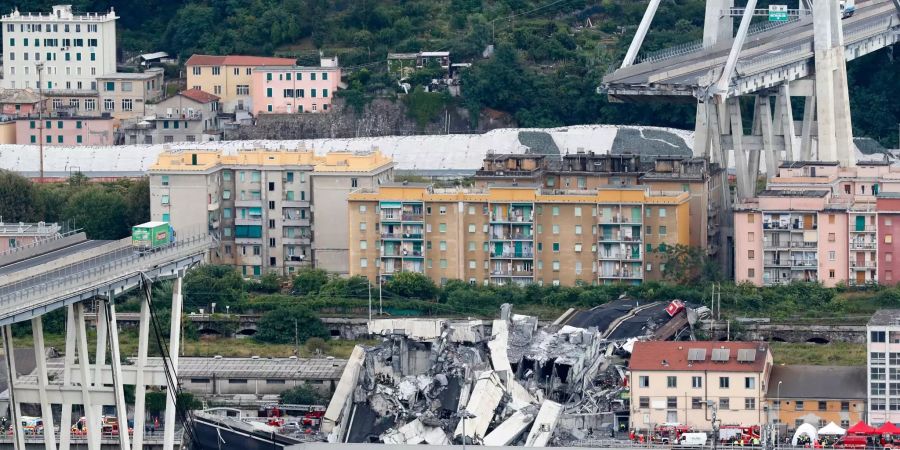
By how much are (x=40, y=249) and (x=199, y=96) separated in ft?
124

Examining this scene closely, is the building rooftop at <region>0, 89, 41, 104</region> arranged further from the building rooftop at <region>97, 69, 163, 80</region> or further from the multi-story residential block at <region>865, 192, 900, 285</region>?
the multi-story residential block at <region>865, 192, 900, 285</region>

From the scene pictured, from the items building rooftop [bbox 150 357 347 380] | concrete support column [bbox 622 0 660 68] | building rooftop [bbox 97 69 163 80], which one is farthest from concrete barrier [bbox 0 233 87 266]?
building rooftop [bbox 97 69 163 80]

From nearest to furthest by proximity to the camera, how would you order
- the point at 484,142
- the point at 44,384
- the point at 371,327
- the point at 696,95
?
the point at 44,384 < the point at 371,327 < the point at 696,95 < the point at 484,142

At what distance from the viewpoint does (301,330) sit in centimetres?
7200

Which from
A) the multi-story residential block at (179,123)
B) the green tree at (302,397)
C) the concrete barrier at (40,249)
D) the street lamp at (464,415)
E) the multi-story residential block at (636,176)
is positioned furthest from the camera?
the multi-story residential block at (179,123)

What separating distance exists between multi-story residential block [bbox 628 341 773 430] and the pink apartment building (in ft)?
127

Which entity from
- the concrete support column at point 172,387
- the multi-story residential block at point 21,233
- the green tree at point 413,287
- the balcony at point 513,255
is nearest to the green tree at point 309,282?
the green tree at point 413,287

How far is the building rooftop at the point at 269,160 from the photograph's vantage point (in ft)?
261

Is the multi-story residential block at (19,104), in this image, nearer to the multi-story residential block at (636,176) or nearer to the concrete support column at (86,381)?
the multi-story residential block at (636,176)

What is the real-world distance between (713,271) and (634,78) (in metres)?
8.74

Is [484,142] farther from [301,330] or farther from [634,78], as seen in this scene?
[301,330]

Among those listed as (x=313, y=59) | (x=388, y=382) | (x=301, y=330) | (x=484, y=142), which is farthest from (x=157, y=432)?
(x=313, y=59)

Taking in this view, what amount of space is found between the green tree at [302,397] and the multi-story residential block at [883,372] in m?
11.3

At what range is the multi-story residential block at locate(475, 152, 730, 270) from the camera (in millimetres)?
77438
